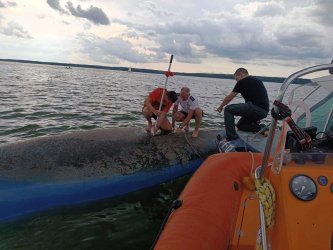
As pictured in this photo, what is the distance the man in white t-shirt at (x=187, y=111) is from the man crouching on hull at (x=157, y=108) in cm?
29

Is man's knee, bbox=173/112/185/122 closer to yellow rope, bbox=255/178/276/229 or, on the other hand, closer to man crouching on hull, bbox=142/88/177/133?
man crouching on hull, bbox=142/88/177/133

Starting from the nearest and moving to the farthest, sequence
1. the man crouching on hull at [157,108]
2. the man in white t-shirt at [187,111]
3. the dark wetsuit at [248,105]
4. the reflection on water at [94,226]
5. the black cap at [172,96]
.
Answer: the reflection on water at [94,226], the dark wetsuit at [248,105], the man crouching on hull at [157,108], the black cap at [172,96], the man in white t-shirt at [187,111]

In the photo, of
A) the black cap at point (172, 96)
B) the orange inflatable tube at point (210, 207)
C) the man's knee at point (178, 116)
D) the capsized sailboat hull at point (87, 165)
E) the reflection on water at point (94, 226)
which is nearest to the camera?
the orange inflatable tube at point (210, 207)

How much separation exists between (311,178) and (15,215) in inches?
181

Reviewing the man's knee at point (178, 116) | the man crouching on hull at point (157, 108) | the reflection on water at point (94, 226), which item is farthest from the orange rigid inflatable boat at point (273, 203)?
the man's knee at point (178, 116)

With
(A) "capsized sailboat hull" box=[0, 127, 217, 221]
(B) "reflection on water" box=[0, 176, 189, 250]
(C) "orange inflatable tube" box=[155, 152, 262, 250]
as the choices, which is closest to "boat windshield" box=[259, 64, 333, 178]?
(C) "orange inflatable tube" box=[155, 152, 262, 250]

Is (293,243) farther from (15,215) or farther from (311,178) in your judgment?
(15,215)

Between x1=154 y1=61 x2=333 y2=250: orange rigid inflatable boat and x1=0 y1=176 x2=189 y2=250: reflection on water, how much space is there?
154 cm

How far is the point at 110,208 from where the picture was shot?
6.24 metres

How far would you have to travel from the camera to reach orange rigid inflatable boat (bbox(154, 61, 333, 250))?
9.07ft

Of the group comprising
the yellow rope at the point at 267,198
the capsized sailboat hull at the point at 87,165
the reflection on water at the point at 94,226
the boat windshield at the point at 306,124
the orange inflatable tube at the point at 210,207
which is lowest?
the reflection on water at the point at 94,226

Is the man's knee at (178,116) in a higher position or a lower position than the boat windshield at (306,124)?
lower

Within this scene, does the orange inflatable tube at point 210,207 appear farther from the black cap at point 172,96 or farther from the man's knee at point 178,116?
the man's knee at point 178,116

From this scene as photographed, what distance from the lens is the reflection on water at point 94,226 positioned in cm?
500
